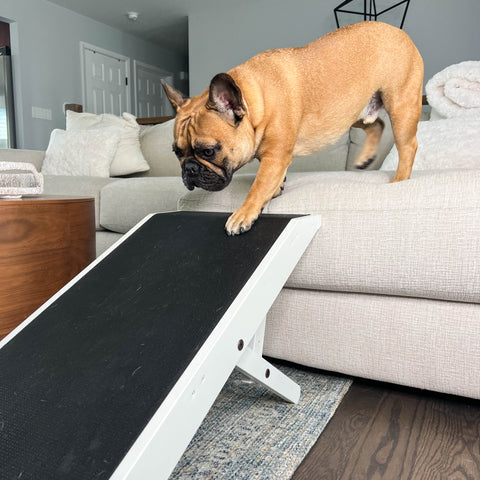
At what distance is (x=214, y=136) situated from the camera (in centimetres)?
Result: 105

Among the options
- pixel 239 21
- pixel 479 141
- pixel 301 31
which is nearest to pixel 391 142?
pixel 479 141

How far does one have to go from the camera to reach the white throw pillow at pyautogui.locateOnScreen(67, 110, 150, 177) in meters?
2.60

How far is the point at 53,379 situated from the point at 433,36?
4718 millimetres

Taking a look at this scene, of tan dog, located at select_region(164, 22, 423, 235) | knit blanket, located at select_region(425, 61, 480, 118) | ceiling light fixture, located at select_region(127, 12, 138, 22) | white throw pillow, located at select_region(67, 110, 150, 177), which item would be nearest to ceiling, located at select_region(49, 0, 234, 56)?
ceiling light fixture, located at select_region(127, 12, 138, 22)

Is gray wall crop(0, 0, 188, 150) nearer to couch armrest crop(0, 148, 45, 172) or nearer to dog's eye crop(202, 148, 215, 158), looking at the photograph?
couch armrest crop(0, 148, 45, 172)

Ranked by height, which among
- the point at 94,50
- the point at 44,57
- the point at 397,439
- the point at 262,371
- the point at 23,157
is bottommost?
the point at 397,439

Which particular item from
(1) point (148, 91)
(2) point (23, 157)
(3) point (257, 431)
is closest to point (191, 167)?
(3) point (257, 431)

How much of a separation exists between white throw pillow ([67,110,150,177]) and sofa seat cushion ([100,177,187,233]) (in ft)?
1.88

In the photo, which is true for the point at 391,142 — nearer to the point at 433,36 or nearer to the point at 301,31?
the point at 433,36

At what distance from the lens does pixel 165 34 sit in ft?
20.6

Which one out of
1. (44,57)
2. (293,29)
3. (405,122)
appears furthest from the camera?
(44,57)

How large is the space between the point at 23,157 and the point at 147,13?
3.63 m

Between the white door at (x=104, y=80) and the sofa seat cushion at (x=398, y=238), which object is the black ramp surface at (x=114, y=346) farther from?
the white door at (x=104, y=80)

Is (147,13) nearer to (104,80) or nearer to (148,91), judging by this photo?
(104,80)
